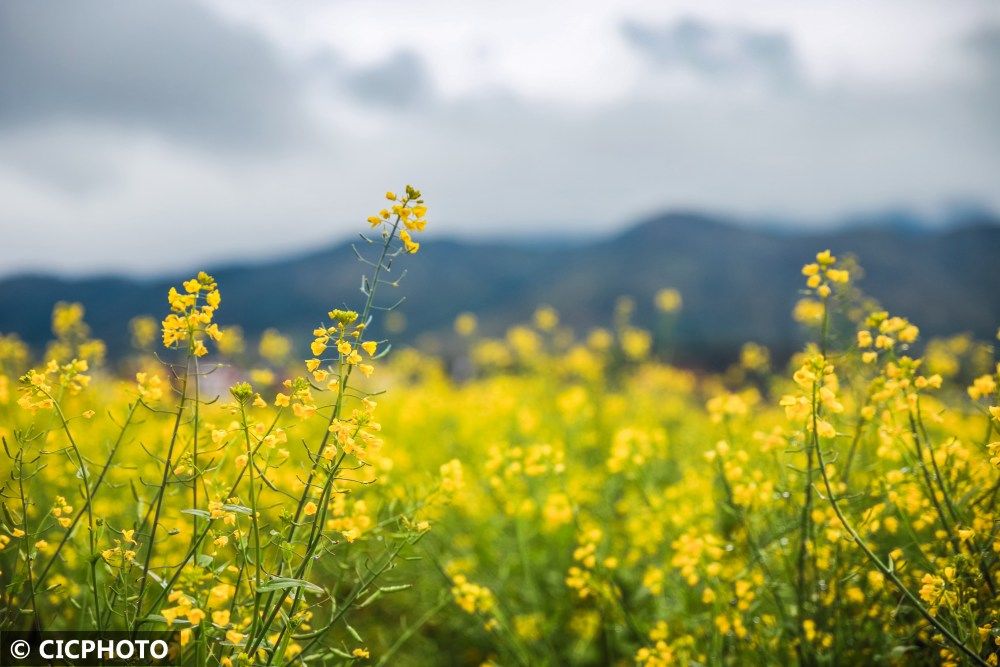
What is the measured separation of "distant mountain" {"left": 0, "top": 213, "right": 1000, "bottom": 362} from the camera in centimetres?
1382

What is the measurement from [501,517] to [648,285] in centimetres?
1802

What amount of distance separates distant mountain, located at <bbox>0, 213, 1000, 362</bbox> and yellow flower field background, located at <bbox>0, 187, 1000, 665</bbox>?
19.7 ft

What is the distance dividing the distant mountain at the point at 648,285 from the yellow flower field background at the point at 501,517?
236 inches

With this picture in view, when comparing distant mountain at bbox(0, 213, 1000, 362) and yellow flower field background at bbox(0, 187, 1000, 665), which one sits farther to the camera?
distant mountain at bbox(0, 213, 1000, 362)

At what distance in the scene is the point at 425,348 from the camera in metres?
10.1

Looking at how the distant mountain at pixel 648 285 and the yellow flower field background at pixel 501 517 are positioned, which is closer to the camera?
the yellow flower field background at pixel 501 517

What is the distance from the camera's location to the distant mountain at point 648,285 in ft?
45.3

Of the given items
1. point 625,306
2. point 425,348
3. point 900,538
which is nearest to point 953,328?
point 625,306

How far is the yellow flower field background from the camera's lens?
1724mm

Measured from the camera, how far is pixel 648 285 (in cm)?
2123

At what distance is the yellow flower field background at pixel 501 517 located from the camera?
1724mm

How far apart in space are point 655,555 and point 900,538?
4.29 ft

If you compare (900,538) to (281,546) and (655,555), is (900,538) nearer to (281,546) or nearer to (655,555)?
(655,555)

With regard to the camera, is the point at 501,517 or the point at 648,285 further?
the point at 648,285
